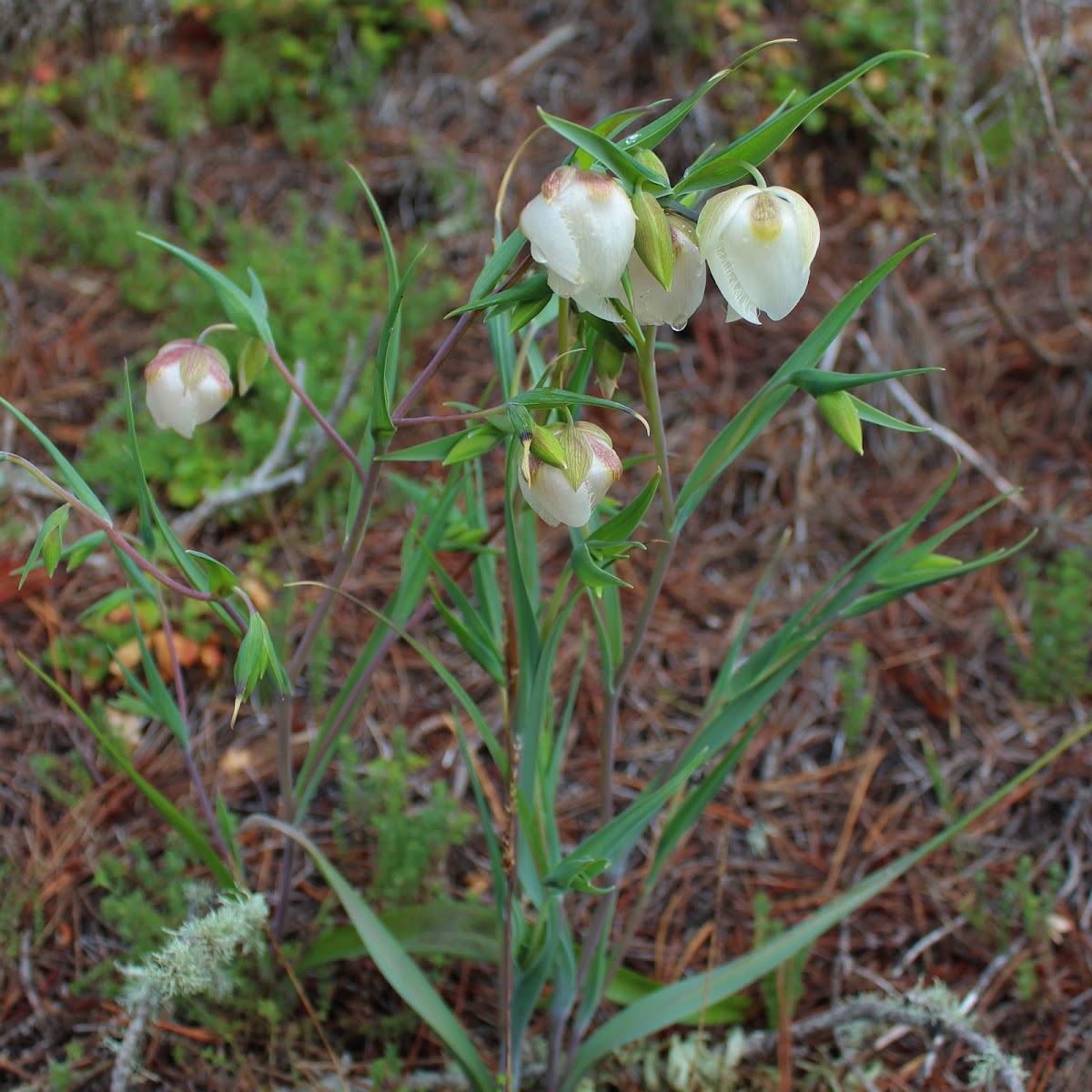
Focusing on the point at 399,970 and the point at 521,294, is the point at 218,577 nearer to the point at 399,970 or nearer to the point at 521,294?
the point at 521,294

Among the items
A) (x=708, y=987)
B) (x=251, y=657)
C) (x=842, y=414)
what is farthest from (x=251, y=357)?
(x=708, y=987)

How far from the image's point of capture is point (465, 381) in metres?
2.81

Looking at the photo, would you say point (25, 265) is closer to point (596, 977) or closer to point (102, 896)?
point (102, 896)

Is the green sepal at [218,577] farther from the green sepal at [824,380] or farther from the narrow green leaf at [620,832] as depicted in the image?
the green sepal at [824,380]

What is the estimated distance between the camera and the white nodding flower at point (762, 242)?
39.4 inches

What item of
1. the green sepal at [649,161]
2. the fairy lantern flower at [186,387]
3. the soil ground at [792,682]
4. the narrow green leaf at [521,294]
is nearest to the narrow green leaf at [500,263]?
the narrow green leaf at [521,294]

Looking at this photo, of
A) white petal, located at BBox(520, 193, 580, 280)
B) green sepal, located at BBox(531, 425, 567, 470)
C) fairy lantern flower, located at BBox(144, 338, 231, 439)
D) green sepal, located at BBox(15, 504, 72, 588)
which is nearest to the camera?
white petal, located at BBox(520, 193, 580, 280)

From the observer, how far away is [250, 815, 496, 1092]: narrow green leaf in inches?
53.8

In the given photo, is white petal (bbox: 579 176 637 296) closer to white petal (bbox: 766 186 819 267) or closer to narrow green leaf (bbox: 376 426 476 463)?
white petal (bbox: 766 186 819 267)

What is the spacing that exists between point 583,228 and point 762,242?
18cm

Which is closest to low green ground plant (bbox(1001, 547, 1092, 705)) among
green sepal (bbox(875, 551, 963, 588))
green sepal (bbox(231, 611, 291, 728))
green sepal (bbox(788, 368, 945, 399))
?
green sepal (bbox(875, 551, 963, 588))

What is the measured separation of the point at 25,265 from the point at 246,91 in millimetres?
935

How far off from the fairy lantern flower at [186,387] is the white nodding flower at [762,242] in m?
0.62

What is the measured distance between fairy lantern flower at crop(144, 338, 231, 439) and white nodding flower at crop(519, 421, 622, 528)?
44 centimetres
